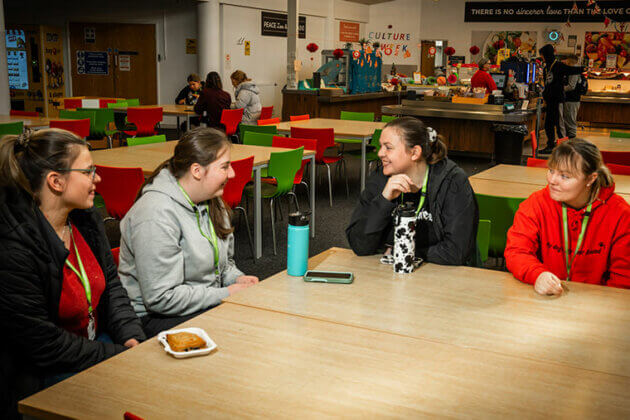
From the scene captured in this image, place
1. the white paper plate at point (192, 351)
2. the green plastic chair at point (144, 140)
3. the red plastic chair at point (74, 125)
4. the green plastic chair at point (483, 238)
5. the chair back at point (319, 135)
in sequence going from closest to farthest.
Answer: the white paper plate at point (192, 351) < the green plastic chair at point (483, 238) < the green plastic chair at point (144, 140) < the red plastic chair at point (74, 125) < the chair back at point (319, 135)

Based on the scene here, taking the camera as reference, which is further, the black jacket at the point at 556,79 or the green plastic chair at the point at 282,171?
the black jacket at the point at 556,79

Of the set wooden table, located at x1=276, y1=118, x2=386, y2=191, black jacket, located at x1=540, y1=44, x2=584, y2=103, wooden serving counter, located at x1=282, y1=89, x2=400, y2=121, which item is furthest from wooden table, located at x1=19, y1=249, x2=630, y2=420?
black jacket, located at x1=540, y1=44, x2=584, y2=103

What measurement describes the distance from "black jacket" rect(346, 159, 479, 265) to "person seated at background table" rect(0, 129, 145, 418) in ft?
3.15

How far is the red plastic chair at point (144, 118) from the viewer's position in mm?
7730

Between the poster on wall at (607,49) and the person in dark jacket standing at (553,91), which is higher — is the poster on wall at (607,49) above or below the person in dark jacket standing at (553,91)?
above

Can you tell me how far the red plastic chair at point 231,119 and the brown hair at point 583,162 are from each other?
19.8ft

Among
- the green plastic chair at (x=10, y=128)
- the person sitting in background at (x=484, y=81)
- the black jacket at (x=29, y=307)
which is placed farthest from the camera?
the person sitting in background at (x=484, y=81)

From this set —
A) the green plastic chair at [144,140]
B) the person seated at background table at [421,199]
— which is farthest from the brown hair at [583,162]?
the green plastic chair at [144,140]

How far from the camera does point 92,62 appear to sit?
1298 centimetres

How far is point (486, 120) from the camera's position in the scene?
9391 mm

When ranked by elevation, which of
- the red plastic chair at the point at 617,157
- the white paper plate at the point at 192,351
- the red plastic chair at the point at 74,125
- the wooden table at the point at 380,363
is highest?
the red plastic chair at the point at 74,125

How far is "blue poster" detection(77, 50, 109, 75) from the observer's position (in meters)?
12.9

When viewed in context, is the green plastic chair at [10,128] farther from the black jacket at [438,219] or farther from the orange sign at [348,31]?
the orange sign at [348,31]

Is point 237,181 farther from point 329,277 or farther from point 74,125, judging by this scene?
point 74,125
